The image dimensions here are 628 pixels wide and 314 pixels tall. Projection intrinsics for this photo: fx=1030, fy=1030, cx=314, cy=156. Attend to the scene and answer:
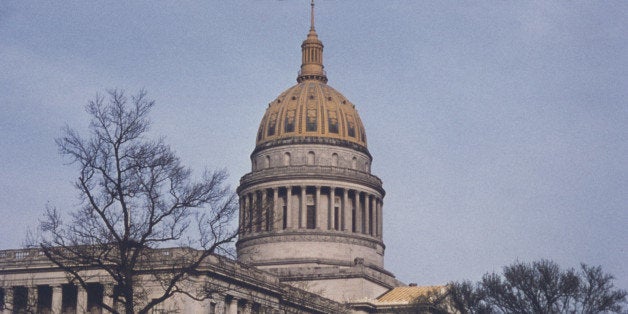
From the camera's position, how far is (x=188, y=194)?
4462cm

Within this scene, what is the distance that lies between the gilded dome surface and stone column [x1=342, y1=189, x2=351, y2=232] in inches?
264

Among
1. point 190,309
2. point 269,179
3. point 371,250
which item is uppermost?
point 269,179

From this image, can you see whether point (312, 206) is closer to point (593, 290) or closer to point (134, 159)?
point (593, 290)

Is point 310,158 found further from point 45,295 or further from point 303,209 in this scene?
point 45,295

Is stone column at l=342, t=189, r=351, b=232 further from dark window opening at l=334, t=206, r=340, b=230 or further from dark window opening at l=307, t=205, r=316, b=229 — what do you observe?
dark window opening at l=307, t=205, r=316, b=229

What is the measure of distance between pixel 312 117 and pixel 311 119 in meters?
0.26

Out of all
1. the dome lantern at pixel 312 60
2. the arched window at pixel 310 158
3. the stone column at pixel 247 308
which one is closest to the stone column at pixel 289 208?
the arched window at pixel 310 158

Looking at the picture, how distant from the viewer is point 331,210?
112 meters

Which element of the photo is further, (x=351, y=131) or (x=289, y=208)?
(x=351, y=131)

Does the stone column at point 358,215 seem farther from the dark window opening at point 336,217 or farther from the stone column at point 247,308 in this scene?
the stone column at point 247,308

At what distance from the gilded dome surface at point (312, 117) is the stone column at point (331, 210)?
→ 21.4 feet

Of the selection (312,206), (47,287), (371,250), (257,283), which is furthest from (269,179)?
(47,287)

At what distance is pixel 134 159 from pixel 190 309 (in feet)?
91.8

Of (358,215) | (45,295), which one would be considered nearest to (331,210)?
(358,215)
